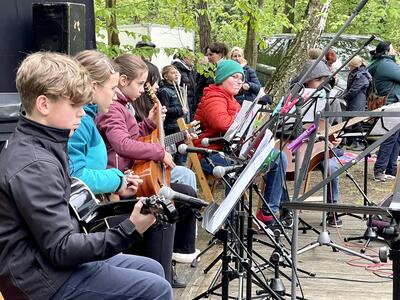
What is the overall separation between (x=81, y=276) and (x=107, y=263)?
9.7 inches

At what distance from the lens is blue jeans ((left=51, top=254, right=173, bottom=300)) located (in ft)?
8.46

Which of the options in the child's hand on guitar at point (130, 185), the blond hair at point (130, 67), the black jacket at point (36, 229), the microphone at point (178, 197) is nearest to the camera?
the black jacket at point (36, 229)

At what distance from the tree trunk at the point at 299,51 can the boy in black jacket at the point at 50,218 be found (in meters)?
6.25

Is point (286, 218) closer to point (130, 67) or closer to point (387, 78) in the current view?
point (130, 67)

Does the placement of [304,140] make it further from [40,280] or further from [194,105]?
[194,105]

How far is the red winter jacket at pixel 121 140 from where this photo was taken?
169 inches

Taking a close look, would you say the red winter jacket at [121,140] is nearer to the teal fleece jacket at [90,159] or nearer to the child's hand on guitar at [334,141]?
the teal fleece jacket at [90,159]

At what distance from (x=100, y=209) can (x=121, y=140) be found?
126 cm

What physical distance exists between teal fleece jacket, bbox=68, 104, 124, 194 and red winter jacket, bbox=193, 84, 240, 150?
2210mm

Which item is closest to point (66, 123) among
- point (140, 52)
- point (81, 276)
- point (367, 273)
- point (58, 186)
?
point (58, 186)

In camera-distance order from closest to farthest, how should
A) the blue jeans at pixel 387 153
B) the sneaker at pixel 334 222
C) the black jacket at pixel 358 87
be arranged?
the sneaker at pixel 334 222, the blue jeans at pixel 387 153, the black jacket at pixel 358 87

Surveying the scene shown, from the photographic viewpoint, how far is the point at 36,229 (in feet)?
7.97

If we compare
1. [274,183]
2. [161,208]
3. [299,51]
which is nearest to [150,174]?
[161,208]

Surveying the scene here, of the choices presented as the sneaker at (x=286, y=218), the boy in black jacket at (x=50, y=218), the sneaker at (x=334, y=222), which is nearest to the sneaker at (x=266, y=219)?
the sneaker at (x=286, y=218)
